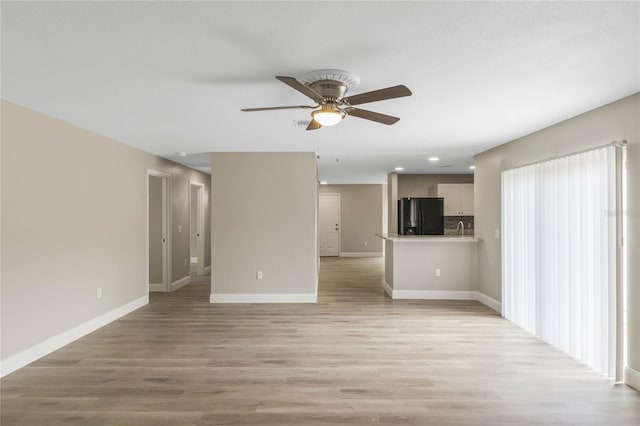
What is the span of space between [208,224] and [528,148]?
6.73 metres

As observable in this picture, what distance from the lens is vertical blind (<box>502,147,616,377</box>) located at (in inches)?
121

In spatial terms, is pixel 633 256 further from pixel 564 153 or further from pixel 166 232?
pixel 166 232

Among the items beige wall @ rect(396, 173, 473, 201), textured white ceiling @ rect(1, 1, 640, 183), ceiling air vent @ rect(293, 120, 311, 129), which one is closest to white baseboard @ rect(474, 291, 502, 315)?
textured white ceiling @ rect(1, 1, 640, 183)

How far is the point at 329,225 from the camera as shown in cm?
1192

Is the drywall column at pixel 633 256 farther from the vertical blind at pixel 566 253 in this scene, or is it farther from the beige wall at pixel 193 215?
the beige wall at pixel 193 215

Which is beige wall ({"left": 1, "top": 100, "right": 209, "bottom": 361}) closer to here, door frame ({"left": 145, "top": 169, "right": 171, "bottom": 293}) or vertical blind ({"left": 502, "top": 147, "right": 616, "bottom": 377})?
door frame ({"left": 145, "top": 169, "right": 171, "bottom": 293})

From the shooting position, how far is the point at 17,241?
3.17 meters

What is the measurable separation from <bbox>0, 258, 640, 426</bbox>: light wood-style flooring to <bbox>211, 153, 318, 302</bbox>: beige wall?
0.94 metres

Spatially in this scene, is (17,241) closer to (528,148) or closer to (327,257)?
(528,148)

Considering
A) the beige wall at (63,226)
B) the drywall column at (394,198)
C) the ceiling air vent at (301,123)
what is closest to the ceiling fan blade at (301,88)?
the ceiling air vent at (301,123)

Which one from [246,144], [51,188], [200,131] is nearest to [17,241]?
[51,188]

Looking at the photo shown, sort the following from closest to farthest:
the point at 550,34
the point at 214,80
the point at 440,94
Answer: the point at 550,34 → the point at 214,80 → the point at 440,94

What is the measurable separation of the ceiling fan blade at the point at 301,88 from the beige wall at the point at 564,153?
251 centimetres

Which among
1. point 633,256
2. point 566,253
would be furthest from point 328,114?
point 566,253
